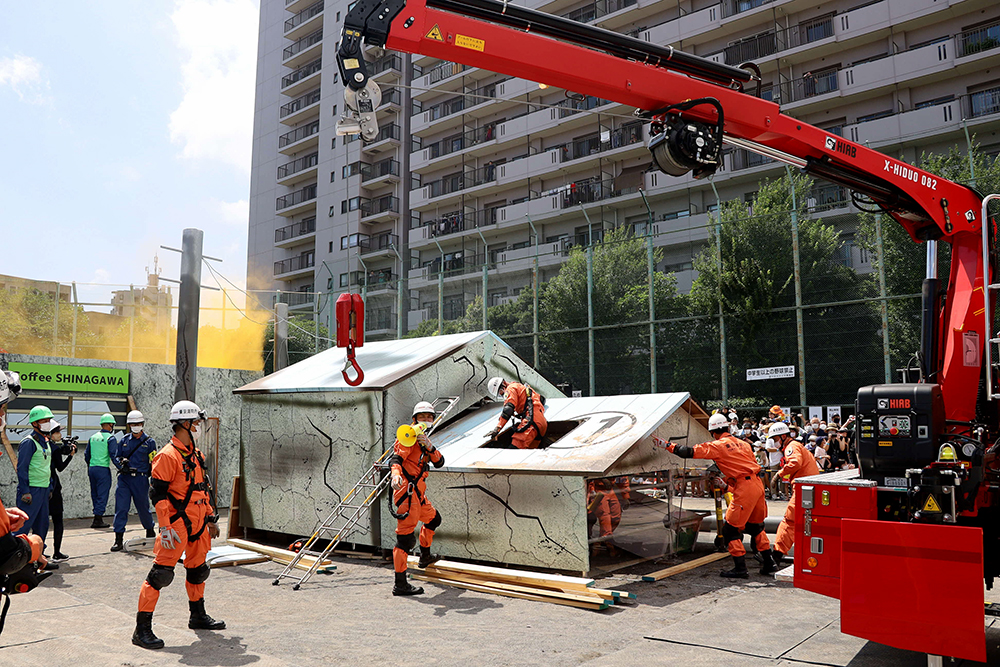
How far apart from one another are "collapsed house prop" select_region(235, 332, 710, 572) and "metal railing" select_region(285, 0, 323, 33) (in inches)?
1841

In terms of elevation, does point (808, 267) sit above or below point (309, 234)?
below

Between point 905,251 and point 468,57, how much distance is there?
540 inches

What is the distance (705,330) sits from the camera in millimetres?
17578

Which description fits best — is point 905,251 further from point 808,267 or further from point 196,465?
point 196,465

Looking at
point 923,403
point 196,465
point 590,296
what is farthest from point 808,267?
point 196,465

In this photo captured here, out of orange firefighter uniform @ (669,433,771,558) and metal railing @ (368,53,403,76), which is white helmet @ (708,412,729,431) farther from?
metal railing @ (368,53,403,76)

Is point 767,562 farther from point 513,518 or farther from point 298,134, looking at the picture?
point 298,134

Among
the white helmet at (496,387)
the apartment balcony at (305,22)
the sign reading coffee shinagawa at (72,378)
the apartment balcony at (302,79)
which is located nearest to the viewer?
the white helmet at (496,387)

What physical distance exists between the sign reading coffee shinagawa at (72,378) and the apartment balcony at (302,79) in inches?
1613

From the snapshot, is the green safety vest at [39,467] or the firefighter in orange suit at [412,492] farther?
the green safety vest at [39,467]

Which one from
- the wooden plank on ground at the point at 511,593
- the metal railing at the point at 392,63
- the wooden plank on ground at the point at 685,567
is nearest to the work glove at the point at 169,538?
the wooden plank on ground at the point at 511,593

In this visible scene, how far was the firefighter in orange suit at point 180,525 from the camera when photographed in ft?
19.7

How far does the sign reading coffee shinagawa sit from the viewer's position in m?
13.4

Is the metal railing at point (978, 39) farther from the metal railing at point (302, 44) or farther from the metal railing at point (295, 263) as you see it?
the metal railing at point (302, 44)
